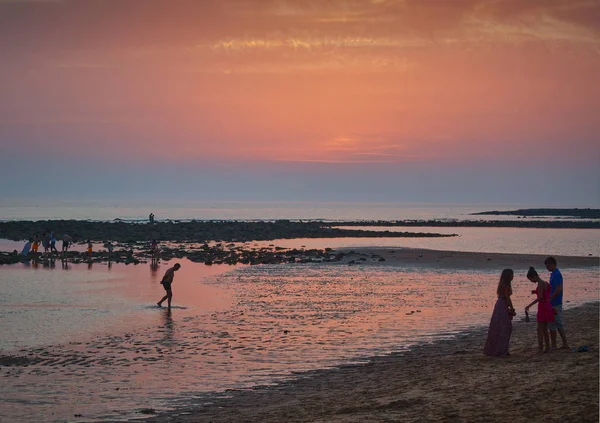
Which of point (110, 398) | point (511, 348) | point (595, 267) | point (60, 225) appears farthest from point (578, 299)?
point (60, 225)

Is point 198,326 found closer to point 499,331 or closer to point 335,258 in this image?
point 499,331

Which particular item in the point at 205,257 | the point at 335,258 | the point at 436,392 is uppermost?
the point at 335,258

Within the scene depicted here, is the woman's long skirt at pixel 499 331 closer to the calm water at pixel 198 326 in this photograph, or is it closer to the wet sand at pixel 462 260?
the calm water at pixel 198 326

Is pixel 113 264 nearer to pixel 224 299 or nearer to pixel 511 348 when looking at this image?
pixel 224 299

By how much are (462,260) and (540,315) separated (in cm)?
3553

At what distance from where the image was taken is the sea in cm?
1502

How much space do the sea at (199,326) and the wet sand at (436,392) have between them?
37.2 inches

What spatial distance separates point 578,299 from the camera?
1189 inches

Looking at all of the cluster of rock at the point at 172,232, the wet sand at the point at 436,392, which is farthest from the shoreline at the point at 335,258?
the wet sand at the point at 436,392

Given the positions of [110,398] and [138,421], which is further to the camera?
[110,398]

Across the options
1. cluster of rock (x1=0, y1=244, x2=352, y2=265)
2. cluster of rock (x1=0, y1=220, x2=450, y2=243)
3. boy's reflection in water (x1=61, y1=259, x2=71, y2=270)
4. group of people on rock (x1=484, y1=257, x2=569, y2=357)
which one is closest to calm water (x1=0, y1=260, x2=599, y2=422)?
boy's reflection in water (x1=61, y1=259, x2=71, y2=270)

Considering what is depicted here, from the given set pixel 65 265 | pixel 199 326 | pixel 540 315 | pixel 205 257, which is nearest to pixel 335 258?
pixel 205 257

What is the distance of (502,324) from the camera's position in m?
16.7

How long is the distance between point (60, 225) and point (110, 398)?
279 ft
